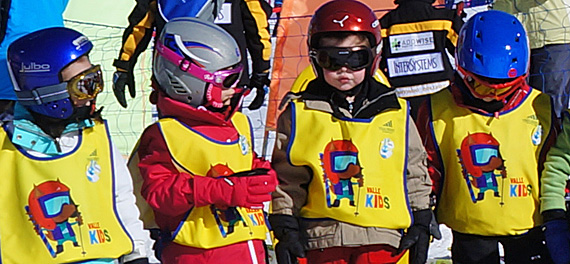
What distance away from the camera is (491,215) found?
495cm

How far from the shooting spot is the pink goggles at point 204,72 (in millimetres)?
4590

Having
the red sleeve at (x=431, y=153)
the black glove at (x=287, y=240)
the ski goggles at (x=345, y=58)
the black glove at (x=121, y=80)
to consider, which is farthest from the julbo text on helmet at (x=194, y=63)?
the black glove at (x=121, y=80)

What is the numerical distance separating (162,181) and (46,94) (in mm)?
648

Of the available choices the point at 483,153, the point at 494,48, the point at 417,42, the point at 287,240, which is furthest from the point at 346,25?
the point at 417,42

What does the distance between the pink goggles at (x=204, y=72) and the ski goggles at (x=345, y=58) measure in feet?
1.44

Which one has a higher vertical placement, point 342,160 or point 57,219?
point 342,160

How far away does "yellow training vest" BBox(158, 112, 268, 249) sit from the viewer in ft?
14.8

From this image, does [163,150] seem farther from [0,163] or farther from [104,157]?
[0,163]

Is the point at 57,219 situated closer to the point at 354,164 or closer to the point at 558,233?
the point at 354,164

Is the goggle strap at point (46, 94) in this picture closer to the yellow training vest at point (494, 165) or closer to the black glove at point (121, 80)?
the yellow training vest at point (494, 165)

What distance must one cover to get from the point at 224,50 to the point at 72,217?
104 cm

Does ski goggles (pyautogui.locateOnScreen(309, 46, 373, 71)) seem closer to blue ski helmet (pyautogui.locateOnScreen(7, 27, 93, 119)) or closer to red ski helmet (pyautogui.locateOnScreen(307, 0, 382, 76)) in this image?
red ski helmet (pyautogui.locateOnScreen(307, 0, 382, 76))

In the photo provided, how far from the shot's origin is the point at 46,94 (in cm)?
443

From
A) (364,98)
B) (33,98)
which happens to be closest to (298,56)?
(364,98)
